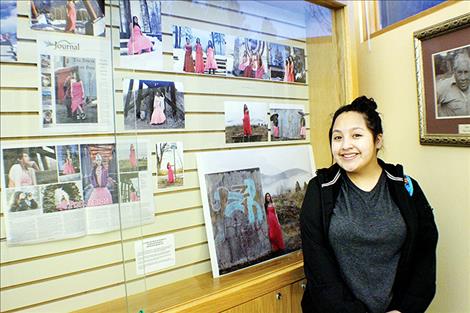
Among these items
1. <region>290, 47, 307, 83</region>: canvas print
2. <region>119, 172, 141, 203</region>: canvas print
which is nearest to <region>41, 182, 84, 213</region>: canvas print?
<region>119, 172, 141, 203</region>: canvas print

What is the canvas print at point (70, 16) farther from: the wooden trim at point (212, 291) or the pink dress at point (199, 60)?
the wooden trim at point (212, 291)

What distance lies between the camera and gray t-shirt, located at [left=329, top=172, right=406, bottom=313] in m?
1.40

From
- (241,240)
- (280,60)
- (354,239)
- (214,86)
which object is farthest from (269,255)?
(280,60)

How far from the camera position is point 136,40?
1.47 meters

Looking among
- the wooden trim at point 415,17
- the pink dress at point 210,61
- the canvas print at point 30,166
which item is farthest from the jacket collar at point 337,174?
the canvas print at point 30,166

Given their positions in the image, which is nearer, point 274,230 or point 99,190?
point 99,190

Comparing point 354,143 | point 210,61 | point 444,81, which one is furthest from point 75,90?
point 444,81

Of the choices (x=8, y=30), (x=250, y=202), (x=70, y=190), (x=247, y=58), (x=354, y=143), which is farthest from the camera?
(x=247, y=58)

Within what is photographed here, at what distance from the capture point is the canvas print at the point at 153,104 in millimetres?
1453

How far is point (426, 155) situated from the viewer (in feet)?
6.03

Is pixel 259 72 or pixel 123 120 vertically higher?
pixel 259 72

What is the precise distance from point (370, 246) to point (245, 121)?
892 millimetres

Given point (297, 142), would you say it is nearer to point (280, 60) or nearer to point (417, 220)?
point (280, 60)

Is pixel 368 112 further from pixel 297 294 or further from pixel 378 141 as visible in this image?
pixel 297 294
